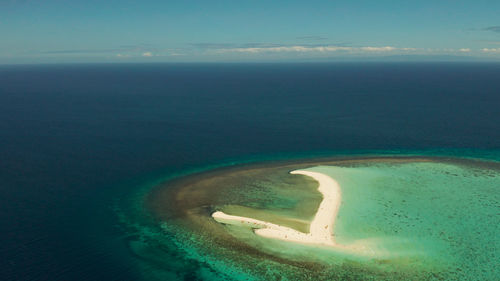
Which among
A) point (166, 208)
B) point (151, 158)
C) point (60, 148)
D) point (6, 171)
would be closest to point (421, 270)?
point (166, 208)

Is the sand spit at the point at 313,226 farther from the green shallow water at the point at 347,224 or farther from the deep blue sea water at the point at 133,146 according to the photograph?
the deep blue sea water at the point at 133,146

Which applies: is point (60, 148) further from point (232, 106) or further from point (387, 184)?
point (232, 106)

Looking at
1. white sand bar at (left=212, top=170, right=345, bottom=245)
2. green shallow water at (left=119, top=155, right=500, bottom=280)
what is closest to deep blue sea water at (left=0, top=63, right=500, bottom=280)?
green shallow water at (left=119, top=155, right=500, bottom=280)

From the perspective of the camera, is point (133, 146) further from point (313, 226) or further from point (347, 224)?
point (347, 224)

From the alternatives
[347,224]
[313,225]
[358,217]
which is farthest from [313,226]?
Result: [358,217]

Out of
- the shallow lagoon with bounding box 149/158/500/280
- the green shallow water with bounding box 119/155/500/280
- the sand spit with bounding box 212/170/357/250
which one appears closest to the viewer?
the green shallow water with bounding box 119/155/500/280

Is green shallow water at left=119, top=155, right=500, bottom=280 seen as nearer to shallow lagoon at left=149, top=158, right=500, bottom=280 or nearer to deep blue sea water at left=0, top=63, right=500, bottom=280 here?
shallow lagoon at left=149, top=158, right=500, bottom=280

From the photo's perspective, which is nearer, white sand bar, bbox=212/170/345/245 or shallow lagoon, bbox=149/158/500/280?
shallow lagoon, bbox=149/158/500/280
